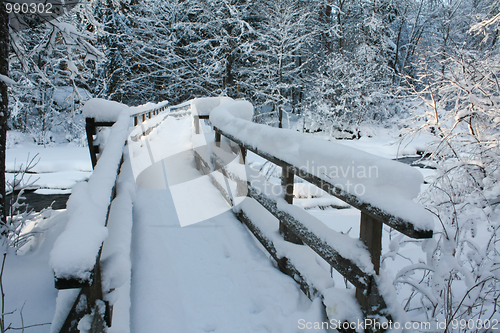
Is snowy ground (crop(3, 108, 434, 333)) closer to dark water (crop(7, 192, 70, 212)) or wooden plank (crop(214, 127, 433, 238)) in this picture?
wooden plank (crop(214, 127, 433, 238))

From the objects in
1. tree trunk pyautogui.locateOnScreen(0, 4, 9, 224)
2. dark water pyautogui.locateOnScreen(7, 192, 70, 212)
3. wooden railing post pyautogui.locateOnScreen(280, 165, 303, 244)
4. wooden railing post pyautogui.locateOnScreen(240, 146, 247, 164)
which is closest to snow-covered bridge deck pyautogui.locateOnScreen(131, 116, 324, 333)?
wooden railing post pyautogui.locateOnScreen(280, 165, 303, 244)

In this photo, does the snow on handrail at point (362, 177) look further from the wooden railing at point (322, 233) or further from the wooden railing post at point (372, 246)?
the wooden railing post at point (372, 246)

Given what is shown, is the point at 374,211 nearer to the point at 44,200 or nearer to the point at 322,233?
the point at 322,233

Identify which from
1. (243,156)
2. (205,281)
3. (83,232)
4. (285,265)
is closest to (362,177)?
(285,265)

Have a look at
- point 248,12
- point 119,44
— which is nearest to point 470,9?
point 248,12

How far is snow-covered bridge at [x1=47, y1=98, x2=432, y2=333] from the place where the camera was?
1.56 metres

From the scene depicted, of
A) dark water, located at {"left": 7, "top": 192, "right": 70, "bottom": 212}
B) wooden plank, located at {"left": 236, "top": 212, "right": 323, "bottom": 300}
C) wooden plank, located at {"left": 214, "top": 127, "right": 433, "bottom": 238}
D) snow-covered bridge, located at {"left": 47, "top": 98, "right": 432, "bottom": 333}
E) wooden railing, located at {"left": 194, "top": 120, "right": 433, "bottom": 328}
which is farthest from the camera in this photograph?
dark water, located at {"left": 7, "top": 192, "right": 70, "bottom": 212}

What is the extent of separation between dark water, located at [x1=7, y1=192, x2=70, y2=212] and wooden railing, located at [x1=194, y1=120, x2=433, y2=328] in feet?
22.9

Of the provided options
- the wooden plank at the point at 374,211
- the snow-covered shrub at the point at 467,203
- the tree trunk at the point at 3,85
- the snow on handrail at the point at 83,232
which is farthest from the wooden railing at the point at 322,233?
the tree trunk at the point at 3,85

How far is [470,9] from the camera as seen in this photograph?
895 inches

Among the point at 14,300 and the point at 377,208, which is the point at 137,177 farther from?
the point at 377,208

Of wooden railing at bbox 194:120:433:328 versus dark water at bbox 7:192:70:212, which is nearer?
wooden railing at bbox 194:120:433:328

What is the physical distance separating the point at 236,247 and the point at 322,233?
1257 millimetres

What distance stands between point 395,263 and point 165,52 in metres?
21.9
